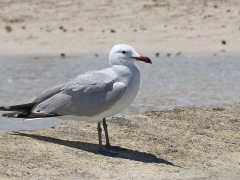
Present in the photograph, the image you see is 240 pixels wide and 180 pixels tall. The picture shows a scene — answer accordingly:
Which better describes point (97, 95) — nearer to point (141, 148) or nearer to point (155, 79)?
point (141, 148)

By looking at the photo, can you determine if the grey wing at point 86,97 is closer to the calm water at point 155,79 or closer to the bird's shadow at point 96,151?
the bird's shadow at point 96,151

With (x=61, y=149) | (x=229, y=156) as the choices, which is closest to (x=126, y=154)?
(x=61, y=149)

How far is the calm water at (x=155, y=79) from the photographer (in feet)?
38.9

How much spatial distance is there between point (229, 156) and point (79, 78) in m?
1.80

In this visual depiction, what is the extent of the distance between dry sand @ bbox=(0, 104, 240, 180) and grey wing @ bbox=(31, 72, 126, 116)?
0.39 meters

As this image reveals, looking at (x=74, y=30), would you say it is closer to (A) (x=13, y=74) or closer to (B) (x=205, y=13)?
(B) (x=205, y=13)

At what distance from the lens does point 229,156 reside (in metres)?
7.04

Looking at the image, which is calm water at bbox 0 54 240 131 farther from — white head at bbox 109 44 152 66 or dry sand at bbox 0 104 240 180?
white head at bbox 109 44 152 66

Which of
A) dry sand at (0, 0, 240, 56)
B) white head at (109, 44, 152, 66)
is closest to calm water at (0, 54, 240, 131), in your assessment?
dry sand at (0, 0, 240, 56)

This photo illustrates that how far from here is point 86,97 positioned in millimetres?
6602

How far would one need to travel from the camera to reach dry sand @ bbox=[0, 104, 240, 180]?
6094 mm

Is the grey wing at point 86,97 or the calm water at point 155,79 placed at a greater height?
the grey wing at point 86,97

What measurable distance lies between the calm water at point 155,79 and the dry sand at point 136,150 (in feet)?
6.35

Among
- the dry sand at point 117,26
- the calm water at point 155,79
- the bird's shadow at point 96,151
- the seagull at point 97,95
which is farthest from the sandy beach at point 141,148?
the dry sand at point 117,26
